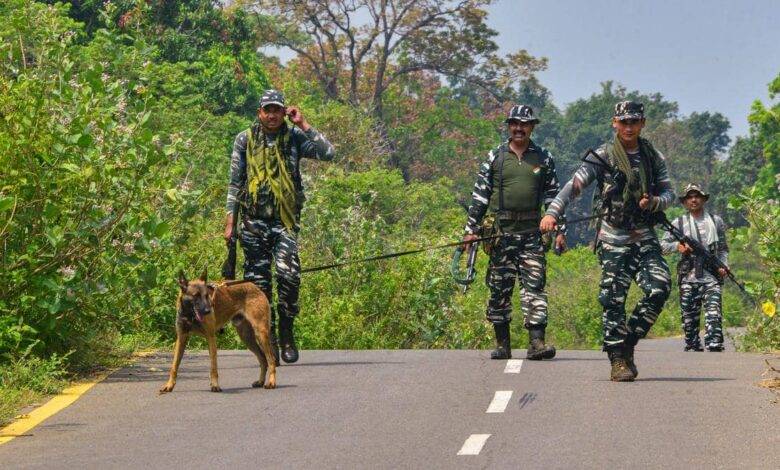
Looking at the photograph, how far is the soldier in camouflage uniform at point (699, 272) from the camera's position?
1705 cm

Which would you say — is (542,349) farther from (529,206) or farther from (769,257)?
(769,257)

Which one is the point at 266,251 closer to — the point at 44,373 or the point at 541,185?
the point at 44,373

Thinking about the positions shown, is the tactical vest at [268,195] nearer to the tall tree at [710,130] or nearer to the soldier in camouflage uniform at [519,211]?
the soldier in camouflage uniform at [519,211]

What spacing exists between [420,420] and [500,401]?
1012mm

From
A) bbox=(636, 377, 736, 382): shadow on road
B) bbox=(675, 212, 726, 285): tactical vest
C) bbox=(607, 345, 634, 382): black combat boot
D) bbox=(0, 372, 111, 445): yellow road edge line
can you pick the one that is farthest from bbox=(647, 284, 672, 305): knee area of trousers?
bbox=(675, 212, 726, 285): tactical vest

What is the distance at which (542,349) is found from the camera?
529 inches

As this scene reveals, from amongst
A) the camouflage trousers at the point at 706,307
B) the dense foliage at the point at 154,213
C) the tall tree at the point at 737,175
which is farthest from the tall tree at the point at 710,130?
the camouflage trousers at the point at 706,307

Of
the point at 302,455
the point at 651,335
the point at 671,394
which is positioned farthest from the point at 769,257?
the point at 651,335

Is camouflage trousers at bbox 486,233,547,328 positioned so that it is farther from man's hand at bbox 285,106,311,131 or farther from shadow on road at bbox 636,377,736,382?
man's hand at bbox 285,106,311,131

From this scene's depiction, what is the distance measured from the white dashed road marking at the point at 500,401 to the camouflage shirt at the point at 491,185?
8.31ft

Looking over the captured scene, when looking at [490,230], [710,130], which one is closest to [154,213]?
[490,230]

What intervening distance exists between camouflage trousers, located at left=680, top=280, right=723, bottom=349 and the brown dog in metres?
6.94

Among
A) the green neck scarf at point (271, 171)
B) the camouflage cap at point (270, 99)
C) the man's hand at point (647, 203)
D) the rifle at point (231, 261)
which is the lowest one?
the rifle at point (231, 261)

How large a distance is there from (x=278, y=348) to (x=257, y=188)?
4.96 ft
